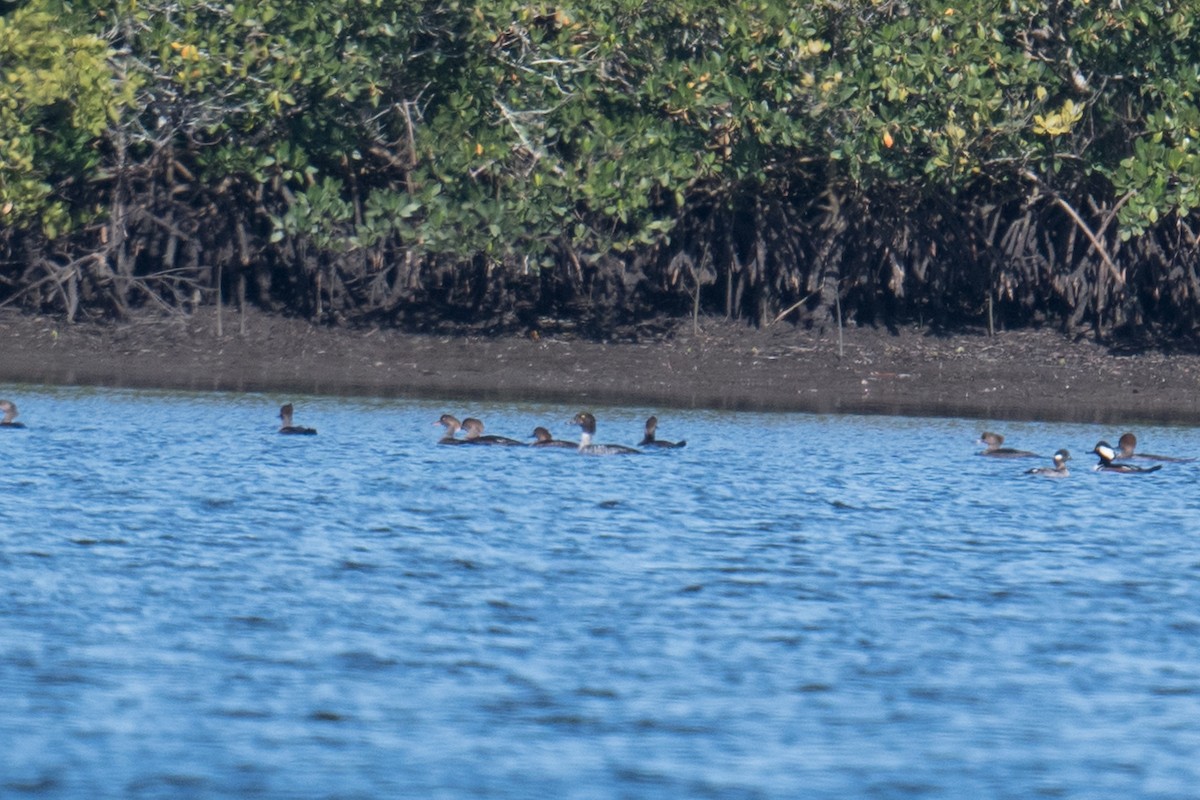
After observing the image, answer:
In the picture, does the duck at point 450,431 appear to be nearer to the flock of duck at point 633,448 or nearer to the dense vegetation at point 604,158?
the flock of duck at point 633,448

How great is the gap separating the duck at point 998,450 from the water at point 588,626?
11 centimetres

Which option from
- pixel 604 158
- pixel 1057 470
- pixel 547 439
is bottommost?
pixel 1057 470

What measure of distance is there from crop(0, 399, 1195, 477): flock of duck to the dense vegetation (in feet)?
18.3

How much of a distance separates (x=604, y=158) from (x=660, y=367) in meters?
2.62

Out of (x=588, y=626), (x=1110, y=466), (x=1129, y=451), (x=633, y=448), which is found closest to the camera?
(x=588, y=626)

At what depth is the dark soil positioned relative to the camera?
2238cm

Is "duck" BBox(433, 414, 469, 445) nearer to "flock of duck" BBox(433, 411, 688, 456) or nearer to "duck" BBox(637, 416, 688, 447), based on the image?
"flock of duck" BBox(433, 411, 688, 456)

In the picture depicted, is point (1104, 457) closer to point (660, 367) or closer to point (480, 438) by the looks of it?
point (480, 438)

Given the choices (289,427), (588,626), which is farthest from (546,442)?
(588,626)

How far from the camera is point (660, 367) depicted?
79.2ft

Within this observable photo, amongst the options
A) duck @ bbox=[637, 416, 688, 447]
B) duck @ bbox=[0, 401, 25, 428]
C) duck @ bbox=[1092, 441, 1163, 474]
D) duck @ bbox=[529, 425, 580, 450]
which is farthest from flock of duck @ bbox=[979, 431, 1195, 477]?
duck @ bbox=[0, 401, 25, 428]

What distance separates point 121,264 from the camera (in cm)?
2525

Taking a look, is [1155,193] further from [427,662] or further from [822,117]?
[427,662]

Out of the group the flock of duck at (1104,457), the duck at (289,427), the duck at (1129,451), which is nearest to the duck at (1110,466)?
the flock of duck at (1104,457)
